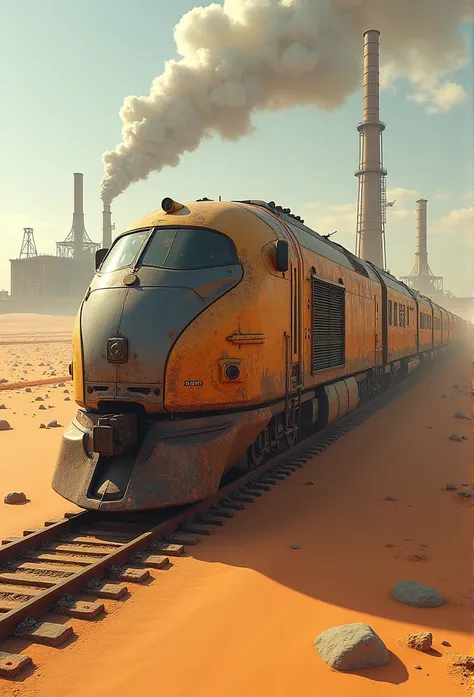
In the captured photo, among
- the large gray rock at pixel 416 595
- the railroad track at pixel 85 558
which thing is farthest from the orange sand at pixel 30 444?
the large gray rock at pixel 416 595

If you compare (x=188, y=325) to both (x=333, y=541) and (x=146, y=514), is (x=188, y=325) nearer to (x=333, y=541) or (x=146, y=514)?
(x=146, y=514)

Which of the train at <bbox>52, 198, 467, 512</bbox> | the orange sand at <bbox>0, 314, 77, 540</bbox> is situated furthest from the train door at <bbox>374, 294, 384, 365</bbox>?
the orange sand at <bbox>0, 314, 77, 540</bbox>

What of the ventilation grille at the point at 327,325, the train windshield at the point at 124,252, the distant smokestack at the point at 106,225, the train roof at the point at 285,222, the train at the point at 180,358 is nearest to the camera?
the train at the point at 180,358

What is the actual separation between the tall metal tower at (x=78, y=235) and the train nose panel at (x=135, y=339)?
8766 centimetres

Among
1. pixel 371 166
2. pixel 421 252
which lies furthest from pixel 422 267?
pixel 371 166

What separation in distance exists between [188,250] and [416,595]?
432 centimetres

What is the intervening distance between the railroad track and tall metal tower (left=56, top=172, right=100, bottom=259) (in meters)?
88.4

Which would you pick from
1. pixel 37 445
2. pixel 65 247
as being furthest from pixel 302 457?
pixel 65 247

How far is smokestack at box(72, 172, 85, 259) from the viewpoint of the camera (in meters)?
88.4

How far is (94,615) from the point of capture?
4305mm

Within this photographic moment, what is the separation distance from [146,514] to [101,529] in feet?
1.80

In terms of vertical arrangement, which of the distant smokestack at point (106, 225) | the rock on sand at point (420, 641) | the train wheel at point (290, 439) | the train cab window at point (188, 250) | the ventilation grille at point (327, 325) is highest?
the distant smokestack at point (106, 225)

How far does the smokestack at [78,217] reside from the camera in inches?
3481

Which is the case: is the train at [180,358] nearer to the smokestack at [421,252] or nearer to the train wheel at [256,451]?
the train wheel at [256,451]
